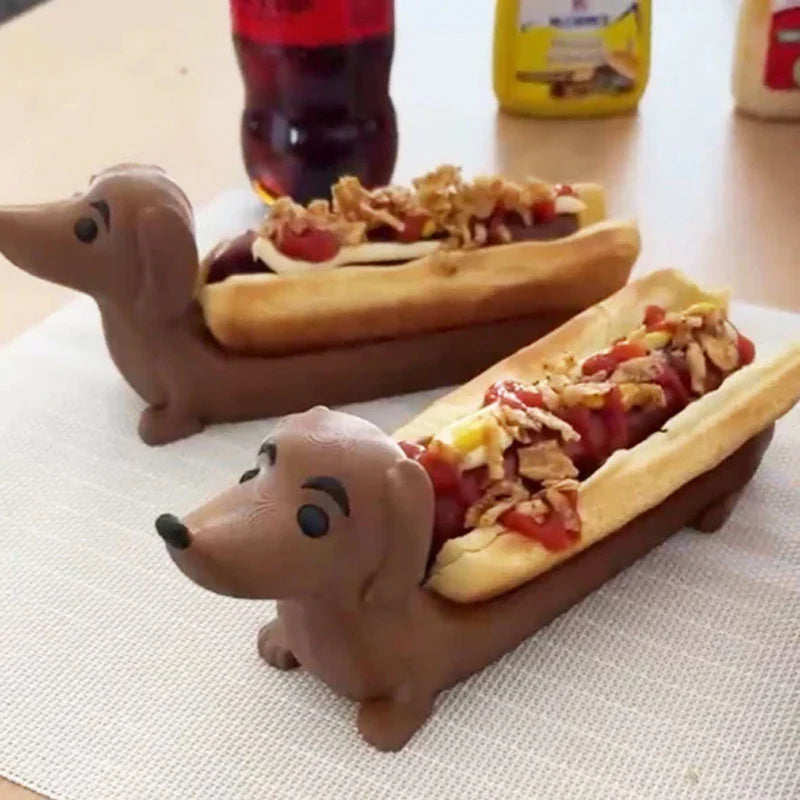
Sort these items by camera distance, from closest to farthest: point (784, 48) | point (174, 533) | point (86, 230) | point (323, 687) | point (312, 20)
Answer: point (174, 533) → point (323, 687) → point (86, 230) → point (312, 20) → point (784, 48)

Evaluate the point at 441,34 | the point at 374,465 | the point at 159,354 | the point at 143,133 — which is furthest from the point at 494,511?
the point at 441,34

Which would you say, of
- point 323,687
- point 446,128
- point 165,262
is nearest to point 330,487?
point 323,687

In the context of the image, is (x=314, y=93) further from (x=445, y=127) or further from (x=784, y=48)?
(x=784, y=48)

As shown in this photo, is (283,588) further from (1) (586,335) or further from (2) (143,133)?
(2) (143,133)

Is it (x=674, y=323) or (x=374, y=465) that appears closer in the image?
(x=374, y=465)

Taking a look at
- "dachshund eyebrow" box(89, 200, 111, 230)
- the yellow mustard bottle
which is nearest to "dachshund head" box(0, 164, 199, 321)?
"dachshund eyebrow" box(89, 200, 111, 230)

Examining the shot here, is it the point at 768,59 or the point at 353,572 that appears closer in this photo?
the point at 353,572

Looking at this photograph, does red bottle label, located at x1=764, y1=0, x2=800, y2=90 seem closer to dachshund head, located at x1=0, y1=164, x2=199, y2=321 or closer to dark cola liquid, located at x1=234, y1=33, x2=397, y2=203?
dark cola liquid, located at x1=234, y1=33, x2=397, y2=203
